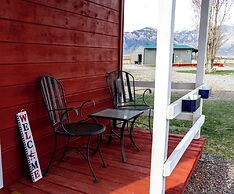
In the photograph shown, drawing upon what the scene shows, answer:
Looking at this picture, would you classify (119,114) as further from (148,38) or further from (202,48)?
(148,38)

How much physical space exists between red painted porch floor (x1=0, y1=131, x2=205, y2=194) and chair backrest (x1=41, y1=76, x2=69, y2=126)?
0.45 meters

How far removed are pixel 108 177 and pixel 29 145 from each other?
73 centimetres

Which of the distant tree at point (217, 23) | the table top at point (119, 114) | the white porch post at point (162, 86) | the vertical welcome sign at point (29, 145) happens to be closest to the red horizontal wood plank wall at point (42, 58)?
the vertical welcome sign at point (29, 145)

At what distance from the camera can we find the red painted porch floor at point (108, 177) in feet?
6.83

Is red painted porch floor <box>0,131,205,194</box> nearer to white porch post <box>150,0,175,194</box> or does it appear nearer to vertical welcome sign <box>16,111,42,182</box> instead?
vertical welcome sign <box>16,111,42,182</box>

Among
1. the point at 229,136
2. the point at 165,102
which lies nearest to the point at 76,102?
the point at 165,102

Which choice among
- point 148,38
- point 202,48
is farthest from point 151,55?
point 202,48

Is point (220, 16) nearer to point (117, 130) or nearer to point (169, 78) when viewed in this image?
point (117, 130)

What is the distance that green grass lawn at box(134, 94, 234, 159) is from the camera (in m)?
4.04

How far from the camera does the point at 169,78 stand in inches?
67.1

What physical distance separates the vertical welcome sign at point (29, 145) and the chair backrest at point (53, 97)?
219 mm

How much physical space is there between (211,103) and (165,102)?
5.83 metres

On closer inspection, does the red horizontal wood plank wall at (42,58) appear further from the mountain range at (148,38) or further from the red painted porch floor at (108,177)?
the mountain range at (148,38)

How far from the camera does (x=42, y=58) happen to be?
2359 mm
